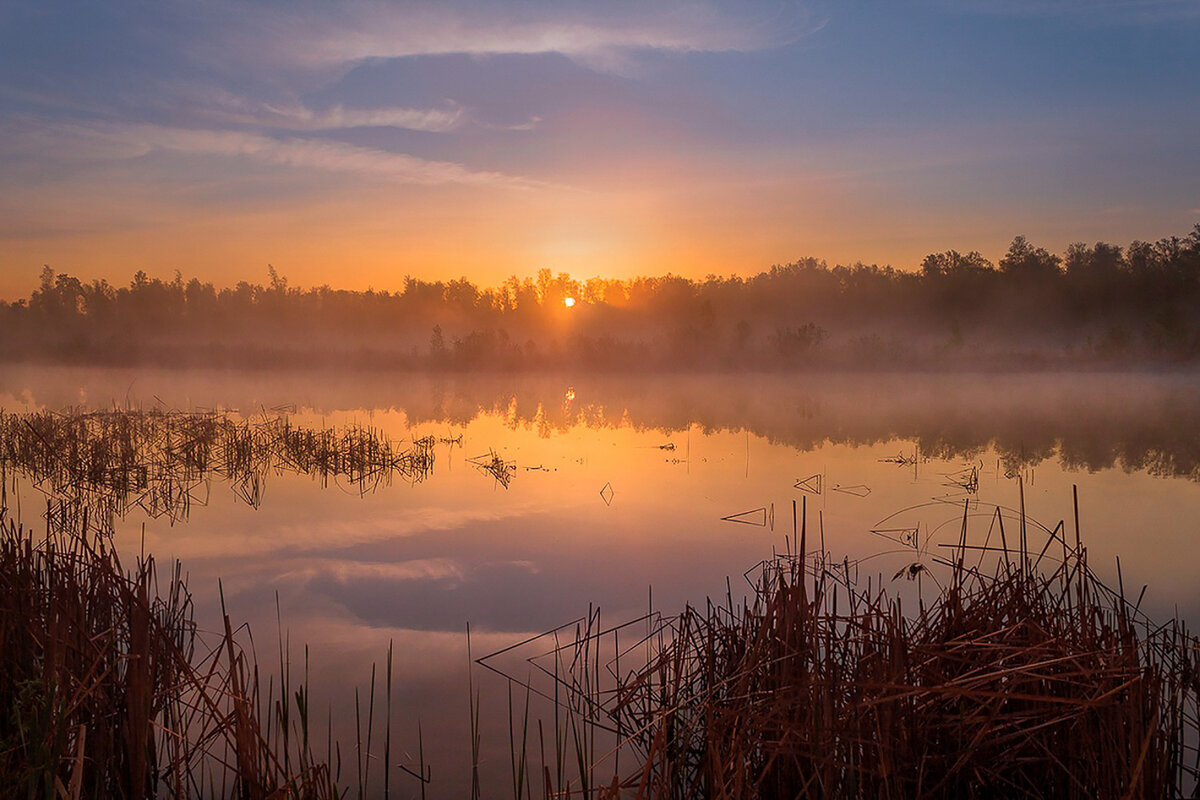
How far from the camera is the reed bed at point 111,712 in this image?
318cm

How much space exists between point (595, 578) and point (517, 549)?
1.47m

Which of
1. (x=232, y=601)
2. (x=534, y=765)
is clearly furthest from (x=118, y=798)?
(x=232, y=601)

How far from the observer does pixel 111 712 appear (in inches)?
153

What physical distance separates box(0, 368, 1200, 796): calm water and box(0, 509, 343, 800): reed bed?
730mm

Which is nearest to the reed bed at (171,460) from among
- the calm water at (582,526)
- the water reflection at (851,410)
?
the calm water at (582,526)

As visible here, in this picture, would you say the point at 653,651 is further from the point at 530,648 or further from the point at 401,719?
the point at 401,719

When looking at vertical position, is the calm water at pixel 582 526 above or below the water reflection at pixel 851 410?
below

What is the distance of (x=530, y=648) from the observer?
599 centimetres

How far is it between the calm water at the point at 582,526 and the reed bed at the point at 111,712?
73 centimetres

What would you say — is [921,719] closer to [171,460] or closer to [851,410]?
[171,460]

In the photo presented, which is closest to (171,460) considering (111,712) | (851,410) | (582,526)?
(582,526)

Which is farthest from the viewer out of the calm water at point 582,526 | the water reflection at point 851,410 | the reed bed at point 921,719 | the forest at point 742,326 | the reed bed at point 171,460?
the forest at point 742,326

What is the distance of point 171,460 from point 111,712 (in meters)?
11.0

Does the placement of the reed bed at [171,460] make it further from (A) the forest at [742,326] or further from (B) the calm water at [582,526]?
(A) the forest at [742,326]
